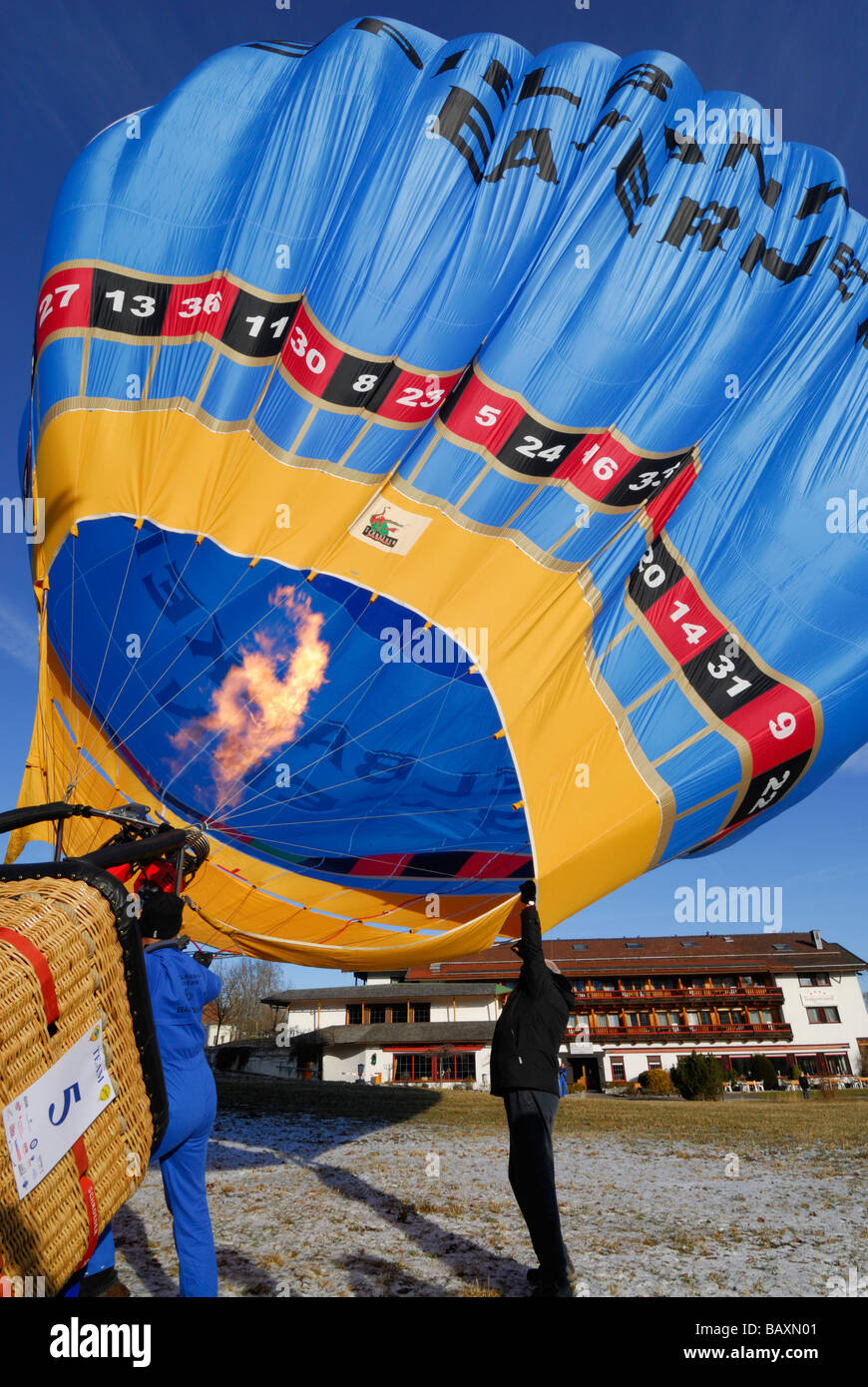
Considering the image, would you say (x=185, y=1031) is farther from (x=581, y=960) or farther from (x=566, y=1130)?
(x=581, y=960)

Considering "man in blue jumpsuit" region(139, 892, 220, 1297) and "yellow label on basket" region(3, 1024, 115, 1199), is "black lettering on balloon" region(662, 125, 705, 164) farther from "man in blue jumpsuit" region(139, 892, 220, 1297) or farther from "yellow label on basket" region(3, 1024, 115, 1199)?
"yellow label on basket" region(3, 1024, 115, 1199)

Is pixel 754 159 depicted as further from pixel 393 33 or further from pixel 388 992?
pixel 388 992

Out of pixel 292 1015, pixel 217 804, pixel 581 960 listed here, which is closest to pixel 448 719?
pixel 217 804

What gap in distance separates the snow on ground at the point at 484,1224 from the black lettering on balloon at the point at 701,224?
26.4 ft

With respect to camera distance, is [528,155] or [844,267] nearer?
[528,155]

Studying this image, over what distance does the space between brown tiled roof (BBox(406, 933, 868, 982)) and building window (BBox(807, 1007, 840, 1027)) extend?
2.16 meters

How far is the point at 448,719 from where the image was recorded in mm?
7461

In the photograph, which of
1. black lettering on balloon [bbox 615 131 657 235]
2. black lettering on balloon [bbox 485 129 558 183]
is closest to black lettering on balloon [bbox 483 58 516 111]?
black lettering on balloon [bbox 485 129 558 183]

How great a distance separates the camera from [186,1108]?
3707 mm

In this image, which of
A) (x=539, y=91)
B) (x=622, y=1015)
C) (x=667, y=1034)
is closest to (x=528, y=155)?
(x=539, y=91)

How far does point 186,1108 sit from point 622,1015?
141 ft

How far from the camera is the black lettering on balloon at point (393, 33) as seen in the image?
690 centimetres

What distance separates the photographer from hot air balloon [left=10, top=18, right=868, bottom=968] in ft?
21.2

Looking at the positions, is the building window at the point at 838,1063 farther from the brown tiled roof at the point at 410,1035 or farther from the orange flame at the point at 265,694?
the orange flame at the point at 265,694
